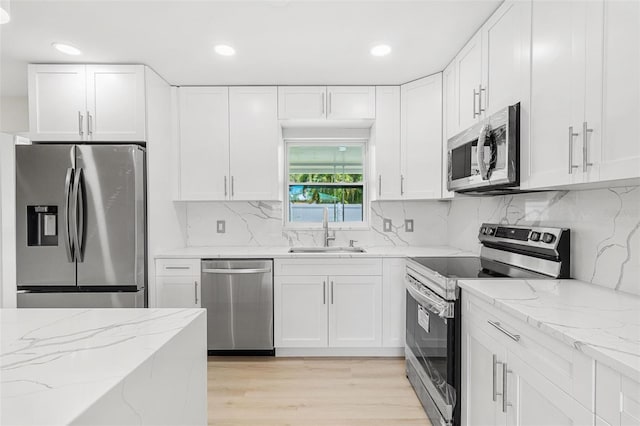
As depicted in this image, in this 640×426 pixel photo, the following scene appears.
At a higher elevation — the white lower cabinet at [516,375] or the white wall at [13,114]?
the white wall at [13,114]

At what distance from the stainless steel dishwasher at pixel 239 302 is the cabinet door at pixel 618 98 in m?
2.29

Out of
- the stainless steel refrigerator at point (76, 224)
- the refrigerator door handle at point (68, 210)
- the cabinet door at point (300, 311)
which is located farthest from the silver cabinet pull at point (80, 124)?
the cabinet door at point (300, 311)

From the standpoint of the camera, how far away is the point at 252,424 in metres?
2.06

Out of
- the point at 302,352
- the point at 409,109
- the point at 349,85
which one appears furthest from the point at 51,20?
the point at 302,352

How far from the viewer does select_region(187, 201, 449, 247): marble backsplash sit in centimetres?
354

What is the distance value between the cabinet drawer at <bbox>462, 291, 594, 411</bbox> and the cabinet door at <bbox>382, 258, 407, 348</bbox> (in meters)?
1.39

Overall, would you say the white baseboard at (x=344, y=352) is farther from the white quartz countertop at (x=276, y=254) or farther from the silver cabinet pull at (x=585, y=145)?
the silver cabinet pull at (x=585, y=145)

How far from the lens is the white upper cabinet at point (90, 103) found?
2.72 metres

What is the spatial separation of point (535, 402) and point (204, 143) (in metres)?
2.98

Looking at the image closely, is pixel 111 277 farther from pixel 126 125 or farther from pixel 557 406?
pixel 557 406

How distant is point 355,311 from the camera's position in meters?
2.94

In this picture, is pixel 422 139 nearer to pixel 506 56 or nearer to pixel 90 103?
pixel 506 56

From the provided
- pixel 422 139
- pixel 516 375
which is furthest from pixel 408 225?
pixel 516 375

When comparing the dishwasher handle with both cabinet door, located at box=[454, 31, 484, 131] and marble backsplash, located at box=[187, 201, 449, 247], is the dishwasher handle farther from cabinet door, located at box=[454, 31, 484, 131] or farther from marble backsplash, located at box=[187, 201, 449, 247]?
cabinet door, located at box=[454, 31, 484, 131]
